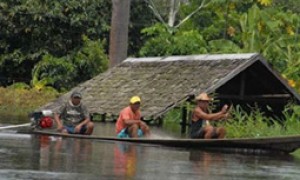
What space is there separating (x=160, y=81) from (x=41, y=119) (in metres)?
3.15

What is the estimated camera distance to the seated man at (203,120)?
1745 cm

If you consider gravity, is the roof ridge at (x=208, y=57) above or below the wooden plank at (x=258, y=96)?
above

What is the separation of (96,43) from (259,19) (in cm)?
815

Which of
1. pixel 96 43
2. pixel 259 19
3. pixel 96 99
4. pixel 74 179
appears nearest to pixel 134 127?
pixel 96 99

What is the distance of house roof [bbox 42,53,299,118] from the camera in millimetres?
19438

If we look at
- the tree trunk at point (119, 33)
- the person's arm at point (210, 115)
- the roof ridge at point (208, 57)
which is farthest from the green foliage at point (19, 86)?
the person's arm at point (210, 115)

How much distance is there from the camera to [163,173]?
12.2m

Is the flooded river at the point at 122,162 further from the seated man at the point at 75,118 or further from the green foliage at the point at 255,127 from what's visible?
the green foliage at the point at 255,127

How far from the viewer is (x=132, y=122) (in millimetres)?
18000

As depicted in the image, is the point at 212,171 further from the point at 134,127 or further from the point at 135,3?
the point at 135,3

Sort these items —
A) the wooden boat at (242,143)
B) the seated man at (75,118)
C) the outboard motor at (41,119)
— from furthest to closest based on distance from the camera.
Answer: the outboard motor at (41,119) → the seated man at (75,118) → the wooden boat at (242,143)

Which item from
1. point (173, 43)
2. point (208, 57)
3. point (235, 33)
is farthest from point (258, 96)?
point (235, 33)

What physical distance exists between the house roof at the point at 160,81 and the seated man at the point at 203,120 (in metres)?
1.13

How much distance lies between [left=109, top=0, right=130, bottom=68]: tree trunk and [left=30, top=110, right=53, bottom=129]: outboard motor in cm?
936
